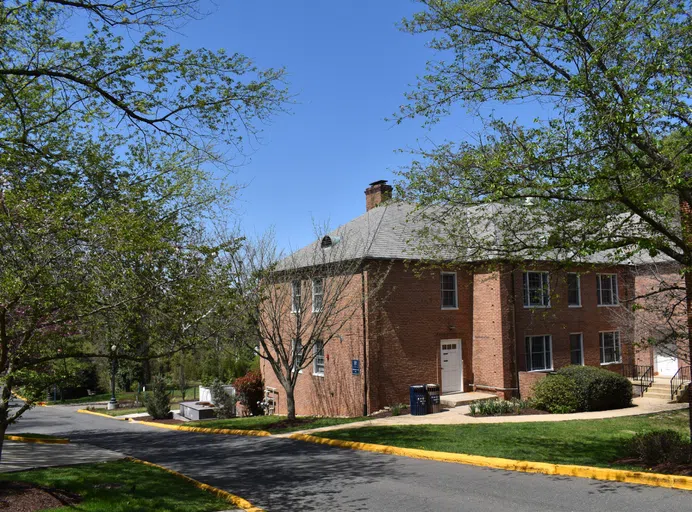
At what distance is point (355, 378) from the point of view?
23516mm

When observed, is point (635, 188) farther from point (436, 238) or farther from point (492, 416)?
point (492, 416)

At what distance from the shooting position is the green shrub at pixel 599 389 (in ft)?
69.3

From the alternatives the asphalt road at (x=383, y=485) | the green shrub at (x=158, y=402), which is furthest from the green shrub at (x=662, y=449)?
the green shrub at (x=158, y=402)

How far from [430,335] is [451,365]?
5.60ft

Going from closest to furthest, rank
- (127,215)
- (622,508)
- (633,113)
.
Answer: (622,508)
(633,113)
(127,215)

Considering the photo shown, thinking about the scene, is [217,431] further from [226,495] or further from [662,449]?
[662,449]

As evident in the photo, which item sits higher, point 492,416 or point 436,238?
point 436,238

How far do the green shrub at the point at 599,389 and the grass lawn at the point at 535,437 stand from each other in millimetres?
2459

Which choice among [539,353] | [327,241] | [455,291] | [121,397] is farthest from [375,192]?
[121,397]

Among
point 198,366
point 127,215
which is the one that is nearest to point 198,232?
point 127,215

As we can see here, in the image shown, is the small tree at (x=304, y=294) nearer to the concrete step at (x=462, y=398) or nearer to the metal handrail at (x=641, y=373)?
the concrete step at (x=462, y=398)

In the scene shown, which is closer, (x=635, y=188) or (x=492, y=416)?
(x=635, y=188)

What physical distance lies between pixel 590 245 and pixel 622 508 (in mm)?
4088

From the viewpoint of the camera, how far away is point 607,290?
96.7ft
